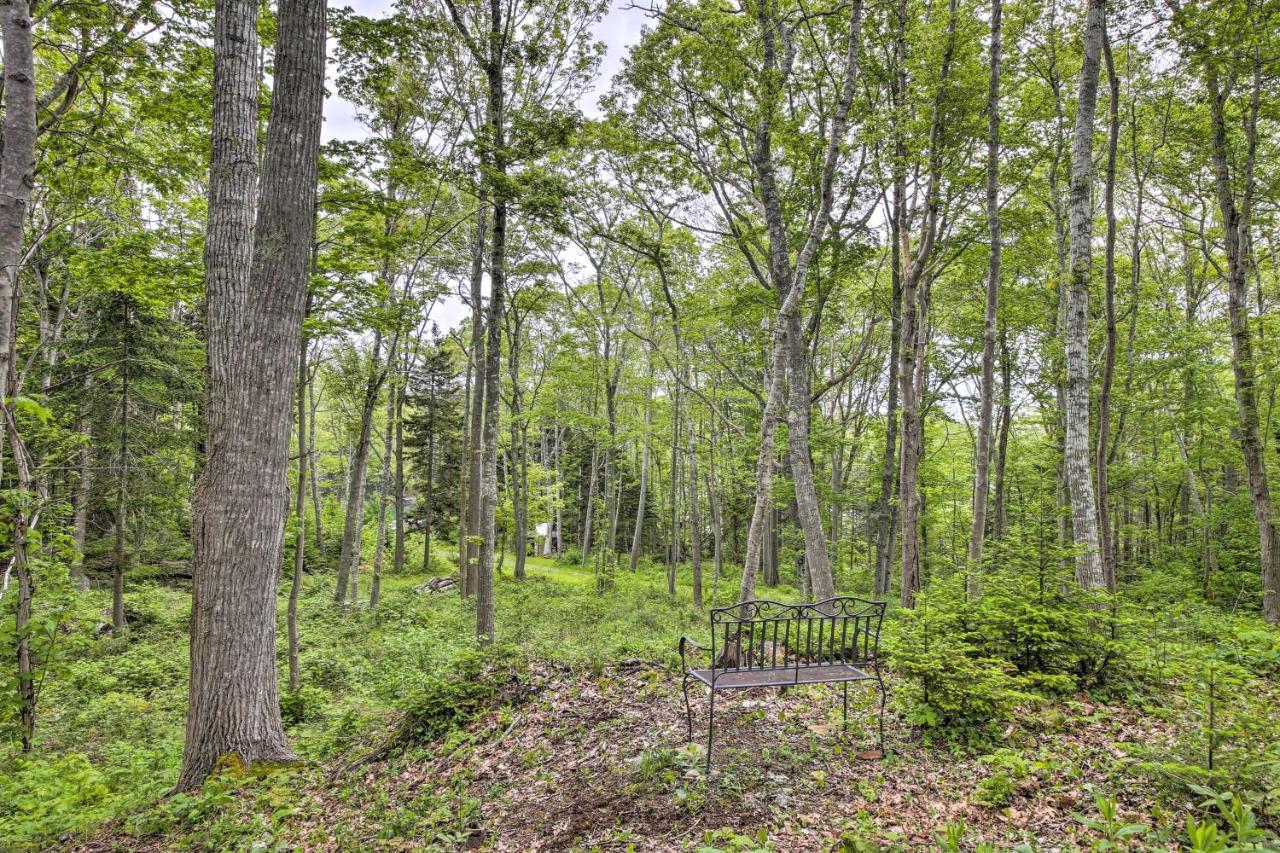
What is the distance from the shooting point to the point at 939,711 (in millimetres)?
4316

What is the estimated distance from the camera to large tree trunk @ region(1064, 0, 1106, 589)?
6.89 m

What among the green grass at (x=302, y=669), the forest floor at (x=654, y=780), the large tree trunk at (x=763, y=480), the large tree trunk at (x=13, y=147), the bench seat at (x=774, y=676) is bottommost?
the green grass at (x=302, y=669)

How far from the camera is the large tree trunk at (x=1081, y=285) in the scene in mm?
6887

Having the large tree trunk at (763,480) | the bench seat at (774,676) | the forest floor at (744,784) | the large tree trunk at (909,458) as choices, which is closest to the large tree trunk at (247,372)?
the forest floor at (744,784)

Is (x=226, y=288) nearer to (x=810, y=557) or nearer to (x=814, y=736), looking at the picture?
(x=814, y=736)

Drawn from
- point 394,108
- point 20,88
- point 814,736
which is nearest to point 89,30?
point 20,88

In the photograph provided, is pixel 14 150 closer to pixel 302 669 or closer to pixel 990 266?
pixel 302 669

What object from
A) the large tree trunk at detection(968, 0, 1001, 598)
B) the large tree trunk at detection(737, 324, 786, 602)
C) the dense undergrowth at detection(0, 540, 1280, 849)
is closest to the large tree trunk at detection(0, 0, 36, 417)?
the dense undergrowth at detection(0, 540, 1280, 849)

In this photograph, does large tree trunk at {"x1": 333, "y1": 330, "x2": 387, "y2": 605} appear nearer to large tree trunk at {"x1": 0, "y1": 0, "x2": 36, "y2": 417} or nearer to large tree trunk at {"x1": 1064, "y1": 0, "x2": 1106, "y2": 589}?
large tree trunk at {"x1": 0, "y1": 0, "x2": 36, "y2": 417}

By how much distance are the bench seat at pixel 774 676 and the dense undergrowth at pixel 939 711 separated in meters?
0.52

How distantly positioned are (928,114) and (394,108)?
9.79 m

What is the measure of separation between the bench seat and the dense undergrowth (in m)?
0.52

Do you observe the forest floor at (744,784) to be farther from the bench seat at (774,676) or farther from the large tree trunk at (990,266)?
the large tree trunk at (990,266)

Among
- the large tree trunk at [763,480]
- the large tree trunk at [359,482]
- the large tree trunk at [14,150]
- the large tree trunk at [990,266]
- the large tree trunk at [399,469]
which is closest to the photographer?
the large tree trunk at [14,150]
